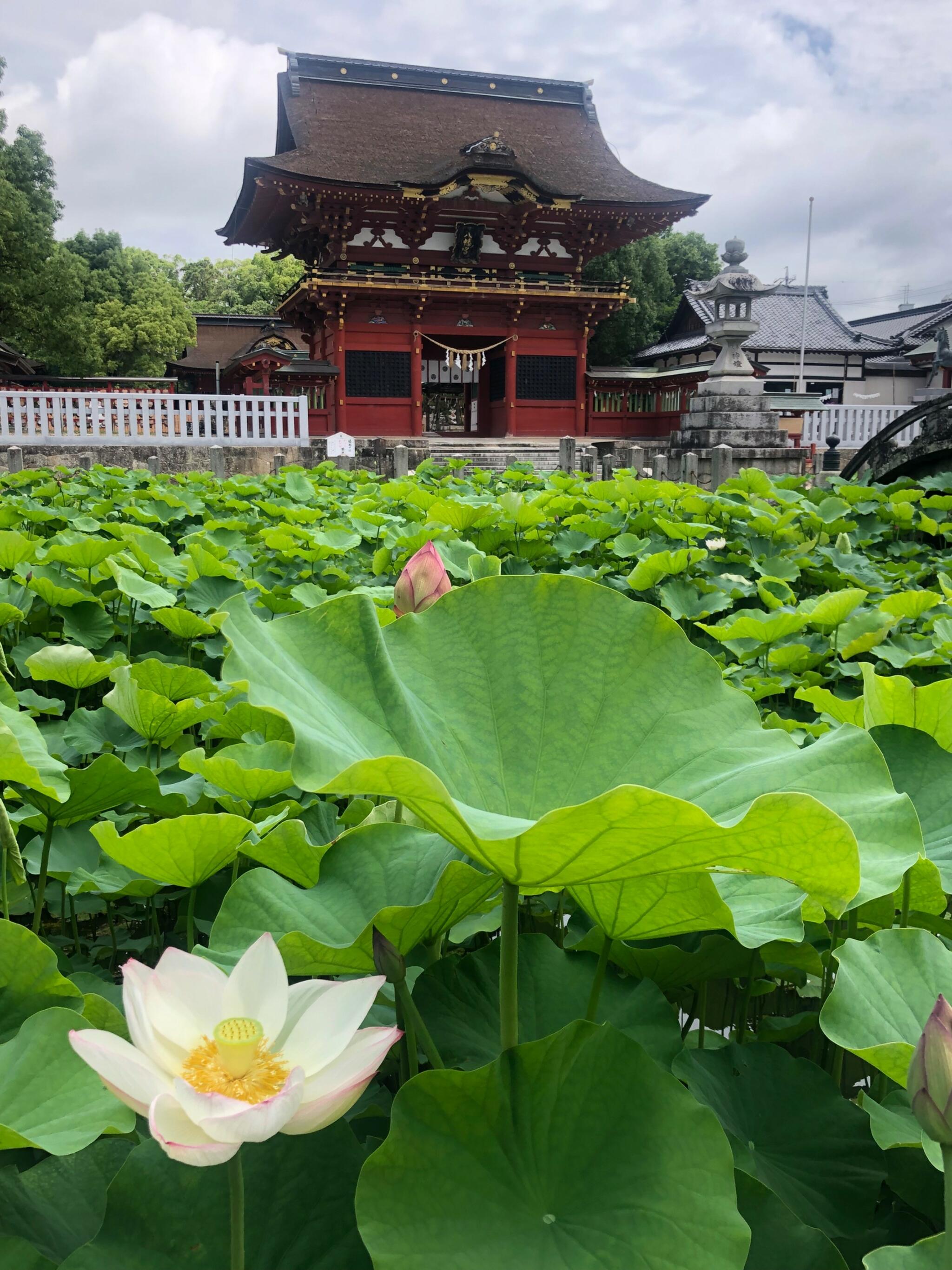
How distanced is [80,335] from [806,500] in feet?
62.1

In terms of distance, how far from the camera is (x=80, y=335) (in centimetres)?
1962

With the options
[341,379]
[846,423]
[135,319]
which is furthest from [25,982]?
[135,319]

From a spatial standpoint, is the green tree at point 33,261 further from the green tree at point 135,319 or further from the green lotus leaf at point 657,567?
the green lotus leaf at point 657,567

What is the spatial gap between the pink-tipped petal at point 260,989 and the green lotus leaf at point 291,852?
20 cm

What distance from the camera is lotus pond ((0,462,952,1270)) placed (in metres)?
0.48

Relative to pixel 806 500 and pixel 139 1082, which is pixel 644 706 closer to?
pixel 139 1082

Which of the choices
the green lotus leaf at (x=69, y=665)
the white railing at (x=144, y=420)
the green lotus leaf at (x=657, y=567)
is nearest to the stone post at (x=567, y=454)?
the white railing at (x=144, y=420)

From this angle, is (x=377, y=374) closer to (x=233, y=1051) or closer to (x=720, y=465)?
(x=720, y=465)

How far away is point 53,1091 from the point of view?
536 millimetres

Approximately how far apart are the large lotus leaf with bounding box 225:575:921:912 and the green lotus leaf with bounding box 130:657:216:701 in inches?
20.8

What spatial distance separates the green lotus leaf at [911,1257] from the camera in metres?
0.49

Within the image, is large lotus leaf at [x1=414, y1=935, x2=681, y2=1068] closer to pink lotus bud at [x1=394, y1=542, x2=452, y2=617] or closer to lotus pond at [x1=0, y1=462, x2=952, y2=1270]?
lotus pond at [x1=0, y1=462, x2=952, y2=1270]

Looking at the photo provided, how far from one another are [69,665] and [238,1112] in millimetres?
1085

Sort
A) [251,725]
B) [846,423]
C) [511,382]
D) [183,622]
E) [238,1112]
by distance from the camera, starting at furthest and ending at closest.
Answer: [511,382] → [846,423] → [183,622] → [251,725] → [238,1112]
